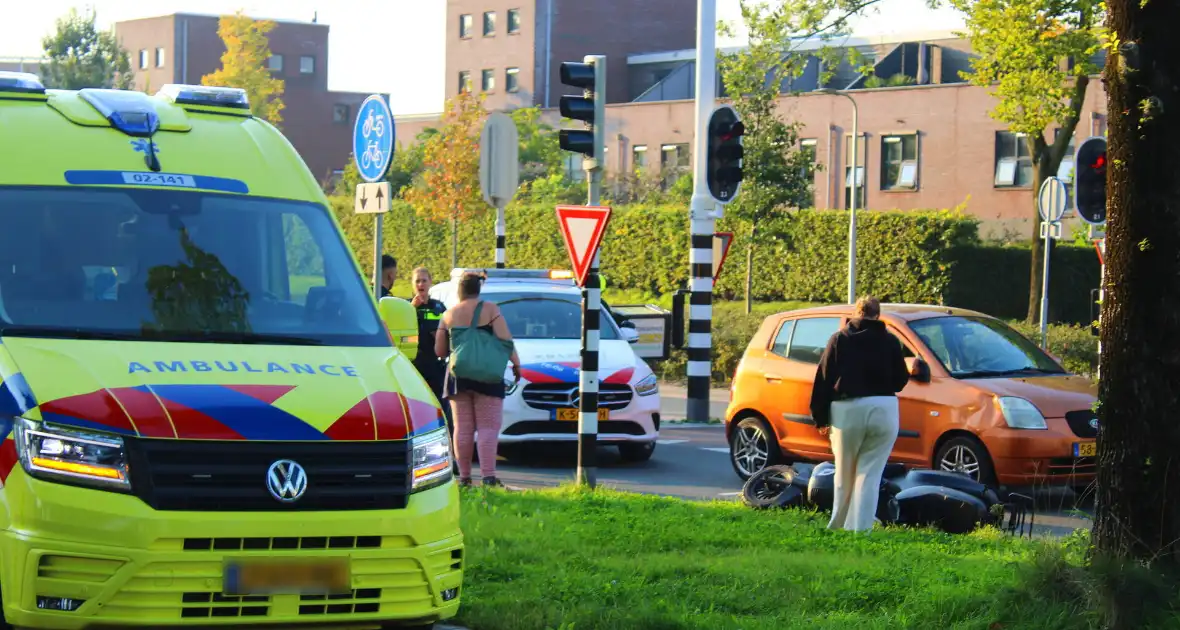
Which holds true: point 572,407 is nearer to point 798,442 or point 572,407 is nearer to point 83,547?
point 798,442

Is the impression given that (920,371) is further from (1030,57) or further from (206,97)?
(1030,57)

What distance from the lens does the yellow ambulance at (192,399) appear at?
562cm

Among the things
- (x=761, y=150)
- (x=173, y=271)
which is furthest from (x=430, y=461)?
(x=761, y=150)

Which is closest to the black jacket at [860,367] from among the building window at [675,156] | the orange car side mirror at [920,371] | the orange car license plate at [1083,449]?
the orange car side mirror at [920,371]

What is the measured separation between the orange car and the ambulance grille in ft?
25.0

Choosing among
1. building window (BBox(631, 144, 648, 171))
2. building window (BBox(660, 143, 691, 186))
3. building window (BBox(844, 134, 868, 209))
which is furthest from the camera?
building window (BBox(631, 144, 648, 171))

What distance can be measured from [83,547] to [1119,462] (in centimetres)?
419

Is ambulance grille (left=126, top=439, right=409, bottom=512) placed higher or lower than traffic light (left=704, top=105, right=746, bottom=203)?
lower

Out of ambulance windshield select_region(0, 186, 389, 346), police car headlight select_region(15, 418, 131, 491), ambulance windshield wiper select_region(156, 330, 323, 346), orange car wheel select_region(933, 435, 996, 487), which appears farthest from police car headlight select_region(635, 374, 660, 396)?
police car headlight select_region(15, 418, 131, 491)

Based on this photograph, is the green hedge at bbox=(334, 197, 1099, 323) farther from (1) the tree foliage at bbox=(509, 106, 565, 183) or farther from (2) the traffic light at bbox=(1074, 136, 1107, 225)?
(2) the traffic light at bbox=(1074, 136, 1107, 225)

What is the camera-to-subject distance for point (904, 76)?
191 ft

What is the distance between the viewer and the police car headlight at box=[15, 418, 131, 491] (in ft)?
18.5

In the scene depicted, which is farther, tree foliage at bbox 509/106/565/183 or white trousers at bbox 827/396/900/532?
tree foliage at bbox 509/106/565/183

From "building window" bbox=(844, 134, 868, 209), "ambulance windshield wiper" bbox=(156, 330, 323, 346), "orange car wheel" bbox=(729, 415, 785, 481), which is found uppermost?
"building window" bbox=(844, 134, 868, 209)
